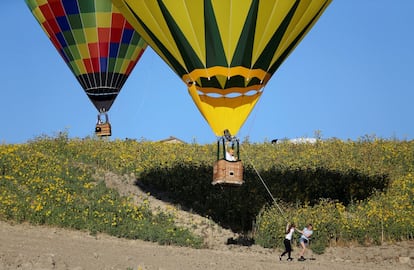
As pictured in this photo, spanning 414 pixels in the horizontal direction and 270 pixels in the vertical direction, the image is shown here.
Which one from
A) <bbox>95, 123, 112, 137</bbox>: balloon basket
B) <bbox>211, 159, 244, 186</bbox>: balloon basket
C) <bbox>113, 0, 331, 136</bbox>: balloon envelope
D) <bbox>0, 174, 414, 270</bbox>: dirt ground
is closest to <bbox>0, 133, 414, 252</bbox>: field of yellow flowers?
<bbox>0, 174, 414, 270</bbox>: dirt ground

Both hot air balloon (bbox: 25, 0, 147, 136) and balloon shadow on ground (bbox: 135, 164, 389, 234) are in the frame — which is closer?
balloon shadow on ground (bbox: 135, 164, 389, 234)

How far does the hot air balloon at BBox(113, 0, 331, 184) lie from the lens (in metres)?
16.5

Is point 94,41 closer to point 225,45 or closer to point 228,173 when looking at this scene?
point 225,45

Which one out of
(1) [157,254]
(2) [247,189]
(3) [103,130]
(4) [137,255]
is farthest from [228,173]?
(3) [103,130]

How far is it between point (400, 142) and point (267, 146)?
5.30 m

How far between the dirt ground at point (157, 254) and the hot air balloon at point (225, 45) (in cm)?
226

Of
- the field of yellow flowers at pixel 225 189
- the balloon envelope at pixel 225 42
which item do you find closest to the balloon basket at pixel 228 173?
the balloon envelope at pixel 225 42

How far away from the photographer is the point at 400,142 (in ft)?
92.4

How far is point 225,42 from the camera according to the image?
16.7m

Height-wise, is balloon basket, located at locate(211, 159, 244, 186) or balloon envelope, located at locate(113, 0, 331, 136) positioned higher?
balloon envelope, located at locate(113, 0, 331, 136)

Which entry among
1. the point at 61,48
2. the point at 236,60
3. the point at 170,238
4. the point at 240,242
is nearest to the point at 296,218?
the point at 240,242

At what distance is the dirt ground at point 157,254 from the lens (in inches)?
572

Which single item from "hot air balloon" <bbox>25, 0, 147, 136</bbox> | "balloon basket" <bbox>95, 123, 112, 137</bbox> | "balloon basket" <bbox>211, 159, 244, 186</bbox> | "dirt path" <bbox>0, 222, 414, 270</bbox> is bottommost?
"dirt path" <bbox>0, 222, 414, 270</bbox>

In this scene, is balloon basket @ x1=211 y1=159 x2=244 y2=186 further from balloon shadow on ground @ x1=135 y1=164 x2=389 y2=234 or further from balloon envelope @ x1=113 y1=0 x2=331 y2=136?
balloon shadow on ground @ x1=135 y1=164 x2=389 y2=234
